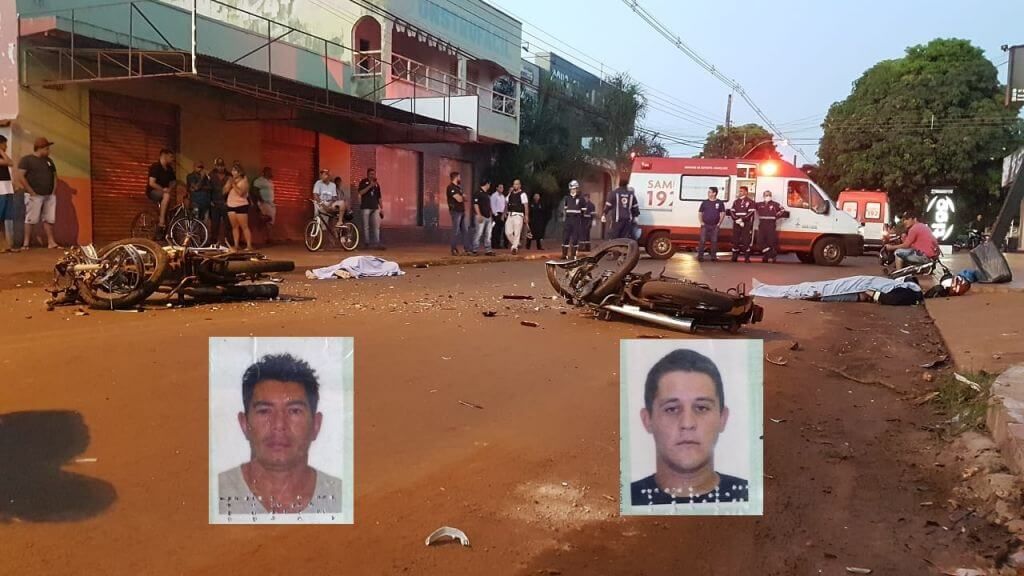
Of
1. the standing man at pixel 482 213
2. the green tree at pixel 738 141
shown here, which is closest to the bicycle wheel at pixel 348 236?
the standing man at pixel 482 213

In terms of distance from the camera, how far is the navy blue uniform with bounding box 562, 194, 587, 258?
59.2 feet

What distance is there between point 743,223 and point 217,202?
37.7 ft

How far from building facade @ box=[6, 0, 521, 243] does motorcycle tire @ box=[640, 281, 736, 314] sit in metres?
8.75

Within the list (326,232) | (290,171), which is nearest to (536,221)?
(290,171)

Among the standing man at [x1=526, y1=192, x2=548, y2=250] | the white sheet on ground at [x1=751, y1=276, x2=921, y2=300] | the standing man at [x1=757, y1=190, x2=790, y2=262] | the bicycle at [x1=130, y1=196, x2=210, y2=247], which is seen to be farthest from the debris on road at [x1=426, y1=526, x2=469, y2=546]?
the standing man at [x1=526, y1=192, x2=548, y2=250]

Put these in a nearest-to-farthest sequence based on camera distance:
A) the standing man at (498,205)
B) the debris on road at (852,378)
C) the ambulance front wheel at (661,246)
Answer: the debris on road at (852,378)
the ambulance front wheel at (661,246)
the standing man at (498,205)

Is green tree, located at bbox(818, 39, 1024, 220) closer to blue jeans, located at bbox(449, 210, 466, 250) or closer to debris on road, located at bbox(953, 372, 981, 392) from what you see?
blue jeans, located at bbox(449, 210, 466, 250)

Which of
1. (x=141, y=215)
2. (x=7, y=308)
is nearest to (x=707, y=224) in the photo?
(x=141, y=215)

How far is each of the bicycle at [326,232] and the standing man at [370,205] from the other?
0.89m

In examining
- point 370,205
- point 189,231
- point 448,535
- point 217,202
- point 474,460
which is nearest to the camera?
point 448,535

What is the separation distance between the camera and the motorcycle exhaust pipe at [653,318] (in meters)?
7.30

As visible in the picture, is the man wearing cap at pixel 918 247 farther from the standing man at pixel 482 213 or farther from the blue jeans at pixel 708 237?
the standing man at pixel 482 213

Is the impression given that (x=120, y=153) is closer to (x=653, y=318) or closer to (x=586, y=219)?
(x=586, y=219)

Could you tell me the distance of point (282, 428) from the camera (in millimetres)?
2252
